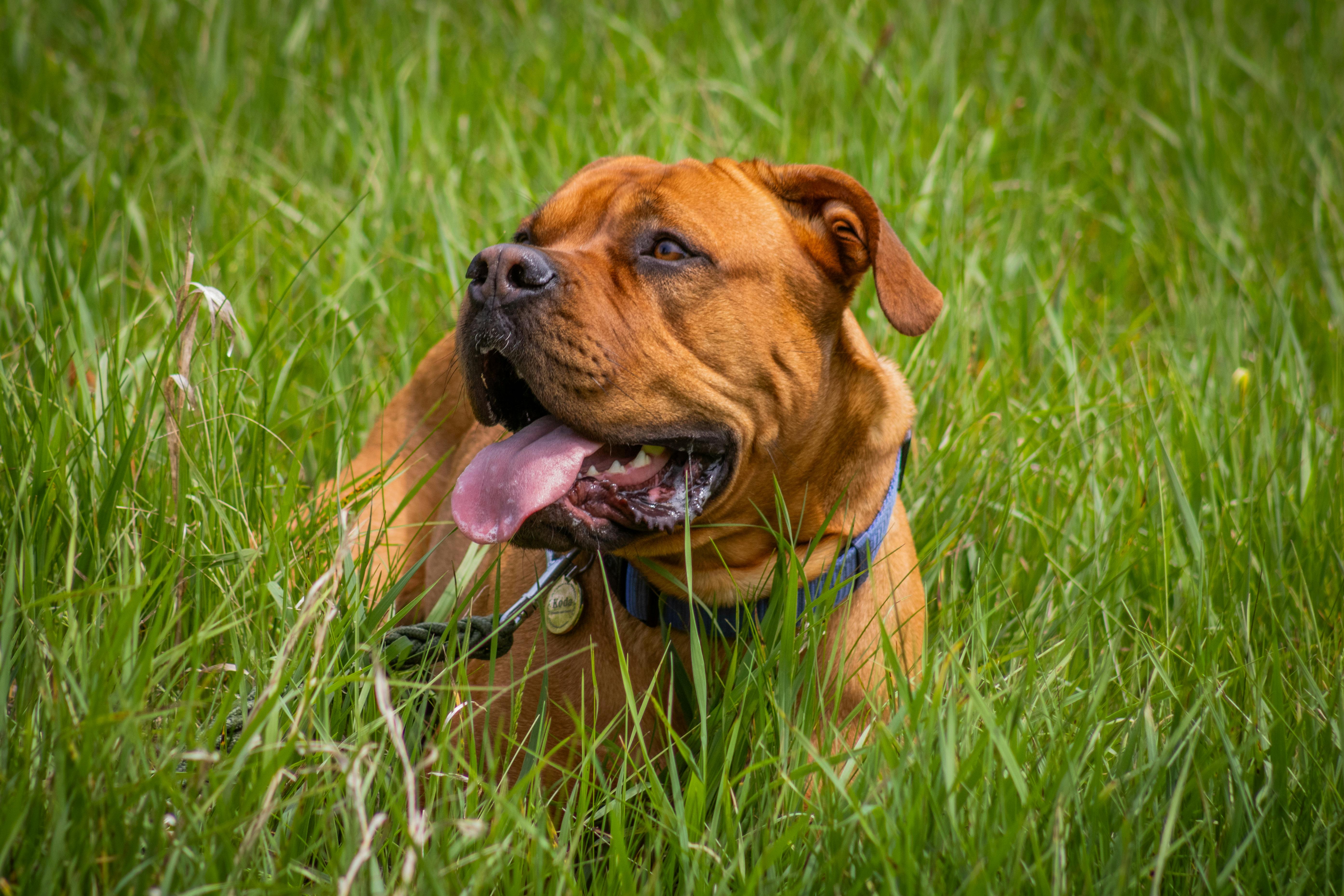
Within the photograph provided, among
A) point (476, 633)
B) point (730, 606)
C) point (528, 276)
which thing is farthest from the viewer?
point (730, 606)

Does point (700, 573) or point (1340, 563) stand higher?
point (700, 573)

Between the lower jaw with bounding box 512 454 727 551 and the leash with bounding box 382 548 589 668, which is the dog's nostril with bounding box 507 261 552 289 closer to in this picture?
the lower jaw with bounding box 512 454 727 551

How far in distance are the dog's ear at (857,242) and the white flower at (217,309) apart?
139 centimetres

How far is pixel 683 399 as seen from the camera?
2.48 metres

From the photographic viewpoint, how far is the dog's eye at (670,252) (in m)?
2.60

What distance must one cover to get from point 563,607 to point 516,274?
2.81 ft

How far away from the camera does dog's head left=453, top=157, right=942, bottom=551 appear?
7.92 feet

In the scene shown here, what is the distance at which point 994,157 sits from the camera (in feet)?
17.7

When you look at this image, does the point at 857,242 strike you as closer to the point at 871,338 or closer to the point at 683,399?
the point at 683,399

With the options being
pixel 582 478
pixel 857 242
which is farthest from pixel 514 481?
pixel 857 242

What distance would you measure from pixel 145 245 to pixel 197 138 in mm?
546

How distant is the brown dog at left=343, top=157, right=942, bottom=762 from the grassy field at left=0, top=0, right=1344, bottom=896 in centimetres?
28

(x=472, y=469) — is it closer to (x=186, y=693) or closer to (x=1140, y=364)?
(x=186, y=693)

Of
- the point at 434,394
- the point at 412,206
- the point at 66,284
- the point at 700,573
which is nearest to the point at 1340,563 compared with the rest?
the point at 700,573
